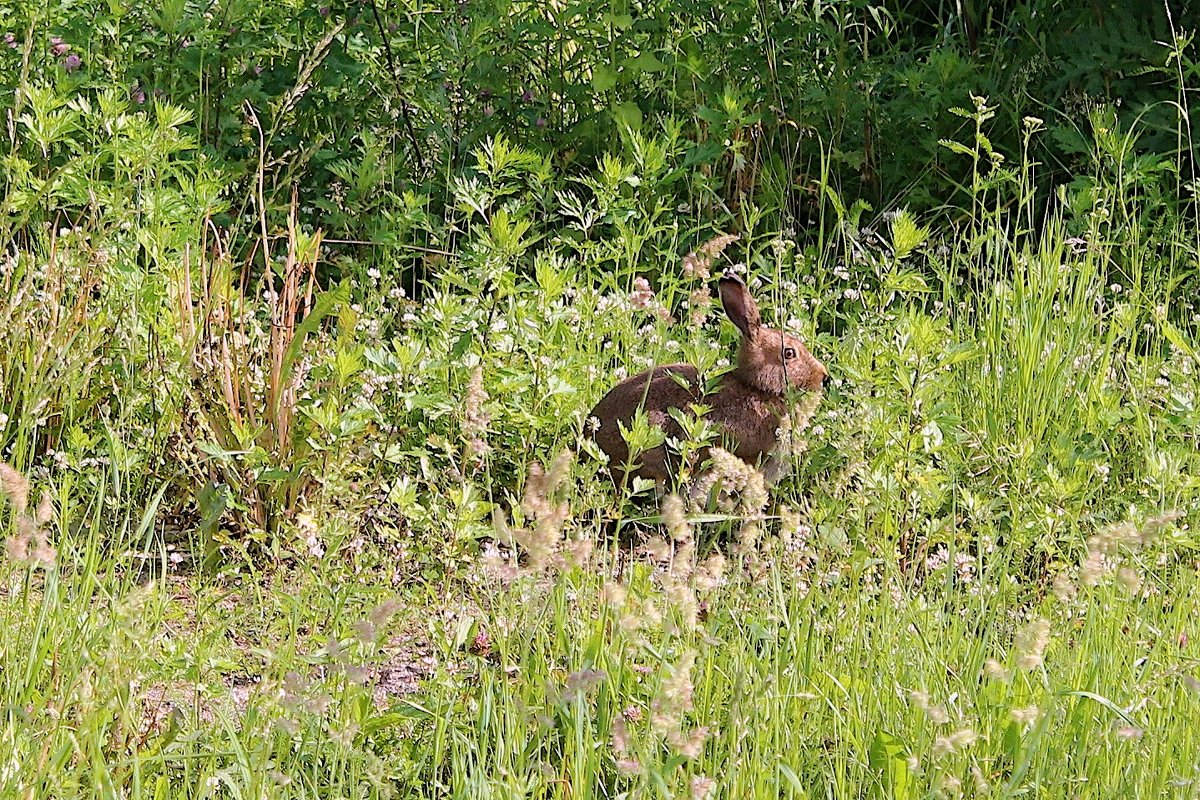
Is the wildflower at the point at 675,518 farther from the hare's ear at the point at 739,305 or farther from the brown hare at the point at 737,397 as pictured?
the hare's ear at the point at 739,305

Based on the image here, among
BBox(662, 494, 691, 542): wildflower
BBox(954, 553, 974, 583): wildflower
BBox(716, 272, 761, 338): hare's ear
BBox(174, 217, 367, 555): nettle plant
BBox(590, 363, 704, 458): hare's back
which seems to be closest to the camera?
BBox(662, 494, 691, 542): wildflower

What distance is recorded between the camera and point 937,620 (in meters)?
2.73

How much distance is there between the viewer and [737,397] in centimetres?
411

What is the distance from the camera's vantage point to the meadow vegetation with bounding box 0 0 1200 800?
243 centimetres

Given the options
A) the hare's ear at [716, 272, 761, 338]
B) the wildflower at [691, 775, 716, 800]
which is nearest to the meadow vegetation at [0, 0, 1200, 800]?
the wildflower at [691, 775, 716, 800]

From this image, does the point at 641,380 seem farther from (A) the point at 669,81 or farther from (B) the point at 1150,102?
(B) the point at 1150,102

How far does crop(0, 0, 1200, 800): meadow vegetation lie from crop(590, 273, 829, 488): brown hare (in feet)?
0.35

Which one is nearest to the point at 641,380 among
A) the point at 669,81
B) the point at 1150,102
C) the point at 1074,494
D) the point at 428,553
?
the point at 428,553

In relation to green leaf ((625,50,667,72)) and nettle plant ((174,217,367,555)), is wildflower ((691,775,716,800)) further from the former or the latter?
green leaf ((625,50,667,72))

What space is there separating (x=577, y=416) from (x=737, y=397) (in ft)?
2.62

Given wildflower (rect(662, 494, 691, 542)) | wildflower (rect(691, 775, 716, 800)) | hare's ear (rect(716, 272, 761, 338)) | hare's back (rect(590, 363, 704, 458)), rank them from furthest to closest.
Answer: hare's ear (rect(716, 272, 761, 338)) < hare's back (rect(590, 363, 704, 458)) < wildflower (rect(662, 494, 691, 542)) < wildflower (rect(691, 775, 716, 800))

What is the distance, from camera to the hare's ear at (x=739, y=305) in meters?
4.07

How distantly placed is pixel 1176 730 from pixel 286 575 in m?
2.01

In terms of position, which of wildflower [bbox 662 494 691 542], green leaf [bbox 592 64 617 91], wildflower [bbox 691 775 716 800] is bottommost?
green leaf [bbox 592 64 617 91]
